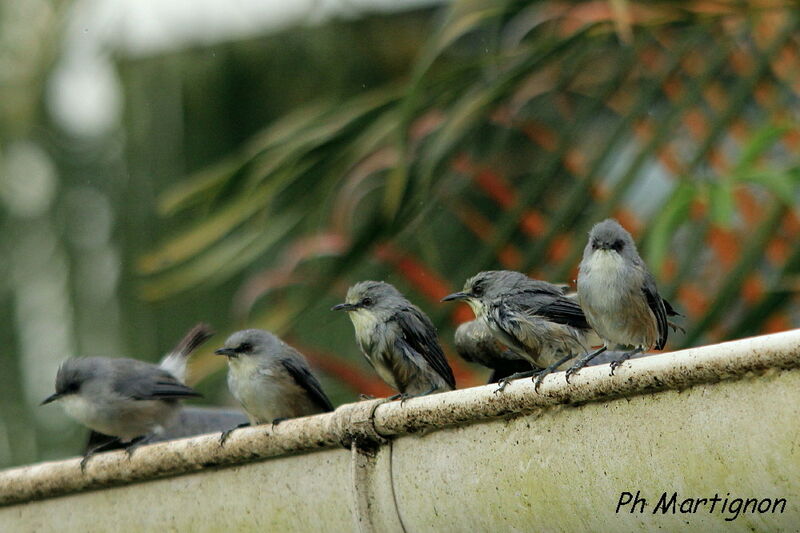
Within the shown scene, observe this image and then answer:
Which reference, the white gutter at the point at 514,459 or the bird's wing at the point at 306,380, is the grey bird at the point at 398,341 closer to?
the bird's wing at the point at 306,380

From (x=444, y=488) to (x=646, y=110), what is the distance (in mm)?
1869

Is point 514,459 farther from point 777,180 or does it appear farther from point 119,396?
point 119,396

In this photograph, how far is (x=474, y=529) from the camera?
261 centimetres

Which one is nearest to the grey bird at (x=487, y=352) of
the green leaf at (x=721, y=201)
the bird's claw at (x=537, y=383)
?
the green leaf at (x=721, y=201)

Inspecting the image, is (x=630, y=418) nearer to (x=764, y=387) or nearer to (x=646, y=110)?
(x=764, y=387)

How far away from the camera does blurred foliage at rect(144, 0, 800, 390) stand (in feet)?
13.0

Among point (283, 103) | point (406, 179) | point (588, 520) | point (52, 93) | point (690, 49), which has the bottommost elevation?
point (588, 520)

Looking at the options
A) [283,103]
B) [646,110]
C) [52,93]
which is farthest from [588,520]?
[52,93]

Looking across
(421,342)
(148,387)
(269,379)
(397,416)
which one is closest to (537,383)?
(397,416)

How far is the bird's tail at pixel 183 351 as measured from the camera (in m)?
4.93

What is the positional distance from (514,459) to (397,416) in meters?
0.32

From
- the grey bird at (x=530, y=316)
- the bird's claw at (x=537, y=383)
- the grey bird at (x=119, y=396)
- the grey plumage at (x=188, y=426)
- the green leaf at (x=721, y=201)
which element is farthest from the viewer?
the grey plumage at (x=188, y=426)

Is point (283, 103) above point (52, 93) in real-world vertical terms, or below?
below

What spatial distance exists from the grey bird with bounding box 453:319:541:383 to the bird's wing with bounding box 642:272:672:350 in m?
0.57
